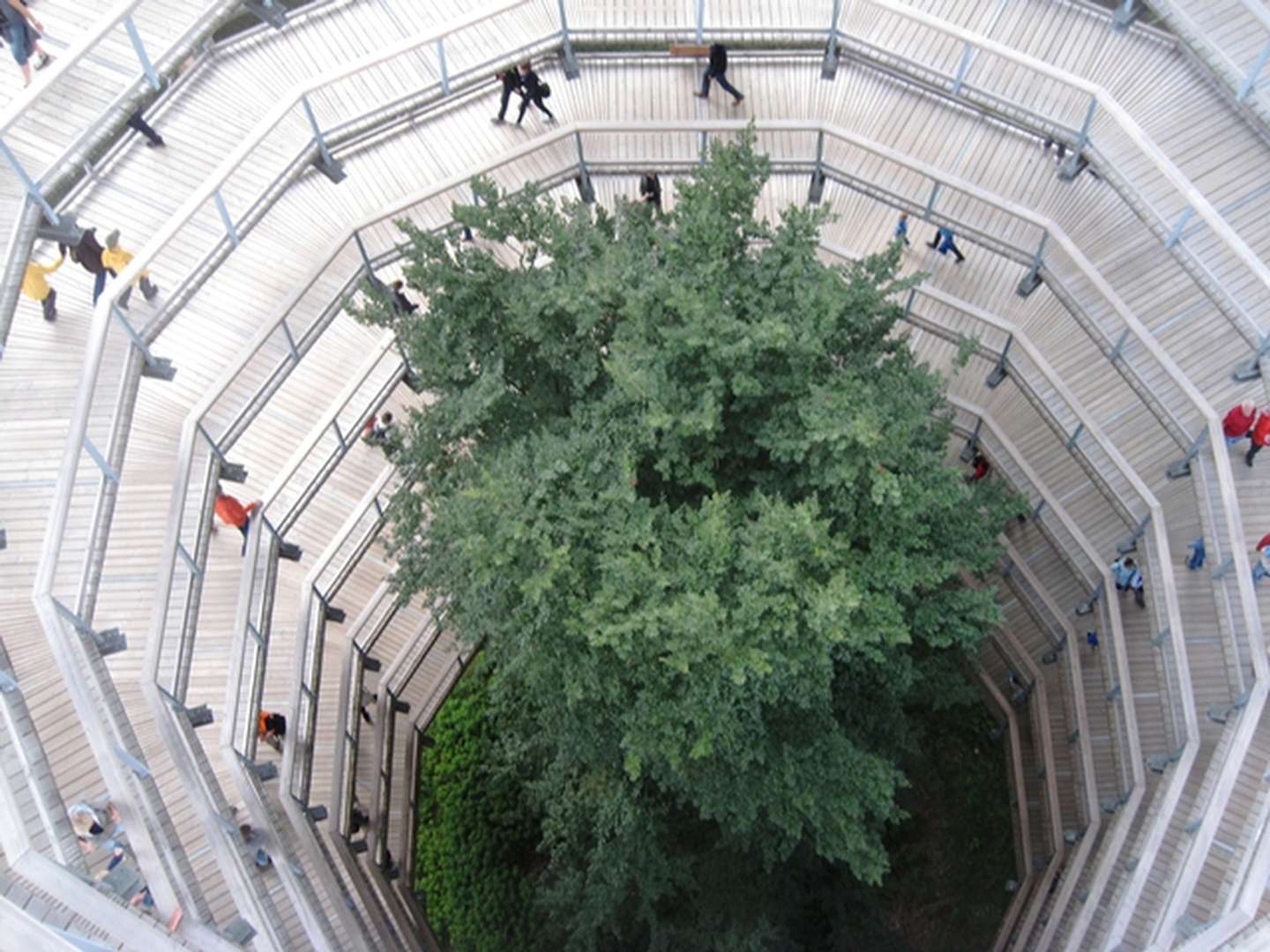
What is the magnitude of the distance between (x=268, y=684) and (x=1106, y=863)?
57.5ft

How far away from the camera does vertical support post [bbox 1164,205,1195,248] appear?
19902mm

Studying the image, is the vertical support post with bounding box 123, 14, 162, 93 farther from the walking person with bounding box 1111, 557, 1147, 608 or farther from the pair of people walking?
the walking person with bounding box 1111, 557, 1147, 608

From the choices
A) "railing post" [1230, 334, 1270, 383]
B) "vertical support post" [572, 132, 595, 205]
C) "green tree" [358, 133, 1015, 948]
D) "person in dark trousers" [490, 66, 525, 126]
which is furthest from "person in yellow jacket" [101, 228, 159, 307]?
"railing post" [1230, 334, 1270, 383]

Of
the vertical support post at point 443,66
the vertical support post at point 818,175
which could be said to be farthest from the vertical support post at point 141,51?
the vertical support post at point 818,175

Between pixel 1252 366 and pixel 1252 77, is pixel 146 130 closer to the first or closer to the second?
pixel 1252 77

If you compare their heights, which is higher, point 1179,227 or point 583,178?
point 583,178

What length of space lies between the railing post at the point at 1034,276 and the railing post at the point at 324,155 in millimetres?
13596

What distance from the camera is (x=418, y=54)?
24188mm

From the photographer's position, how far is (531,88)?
981 inches

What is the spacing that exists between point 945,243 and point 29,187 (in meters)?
19.4

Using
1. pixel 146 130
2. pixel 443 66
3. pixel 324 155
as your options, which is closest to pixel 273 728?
pixel 324 155

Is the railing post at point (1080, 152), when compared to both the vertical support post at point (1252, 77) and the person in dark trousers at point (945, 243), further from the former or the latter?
the person in dark trousers at point (945, 243)

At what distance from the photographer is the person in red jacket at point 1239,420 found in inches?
844

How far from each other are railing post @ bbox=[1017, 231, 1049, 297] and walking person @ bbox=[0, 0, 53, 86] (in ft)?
66.5
